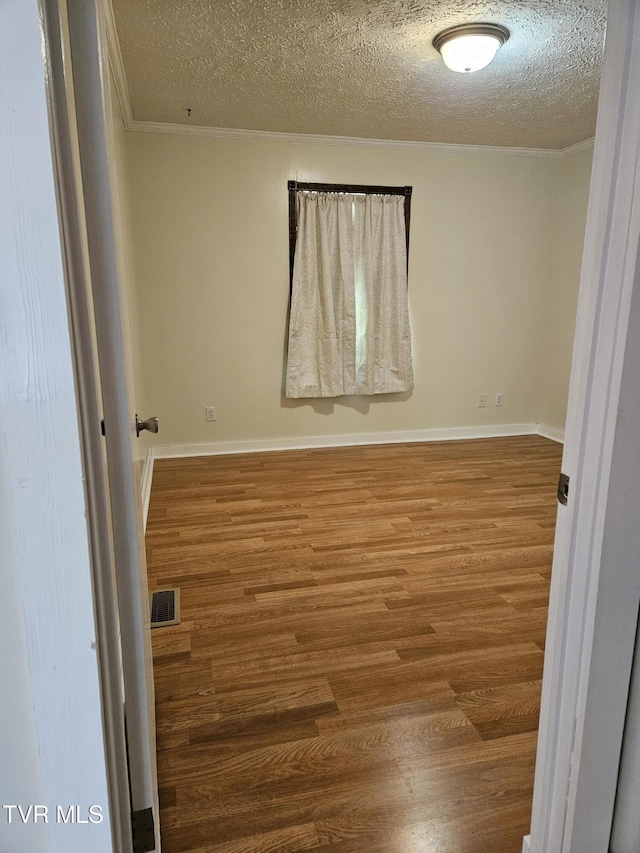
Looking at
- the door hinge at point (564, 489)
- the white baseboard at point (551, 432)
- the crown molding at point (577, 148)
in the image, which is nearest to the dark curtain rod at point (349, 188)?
the crown molding at point (577, 148)

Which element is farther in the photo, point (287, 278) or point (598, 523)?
point (287, 278)

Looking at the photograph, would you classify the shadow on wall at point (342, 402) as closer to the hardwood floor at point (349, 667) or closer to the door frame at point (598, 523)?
the hardwood floor at point (349, 667)

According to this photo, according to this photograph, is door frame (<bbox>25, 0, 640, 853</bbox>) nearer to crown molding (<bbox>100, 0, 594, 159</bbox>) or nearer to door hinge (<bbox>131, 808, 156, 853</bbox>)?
door hinge (<bbox>131, 808, 156, 853</bbox>)

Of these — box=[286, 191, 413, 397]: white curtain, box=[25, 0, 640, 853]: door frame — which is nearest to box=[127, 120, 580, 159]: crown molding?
box=[286, 191, 413, 397]: white curtain

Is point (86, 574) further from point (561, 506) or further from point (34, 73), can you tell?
point (561, 506)

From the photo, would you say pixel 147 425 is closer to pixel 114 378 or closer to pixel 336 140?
pixel 114 378

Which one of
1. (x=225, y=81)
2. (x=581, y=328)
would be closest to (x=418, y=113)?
(x=225, y=81)

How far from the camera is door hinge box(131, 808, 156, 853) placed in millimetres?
1051

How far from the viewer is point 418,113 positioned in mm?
3805

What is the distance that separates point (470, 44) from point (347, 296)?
6.99 ft

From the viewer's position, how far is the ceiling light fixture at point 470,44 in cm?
260

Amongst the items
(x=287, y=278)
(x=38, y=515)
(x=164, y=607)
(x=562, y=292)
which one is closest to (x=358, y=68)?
(x=287, y=278)

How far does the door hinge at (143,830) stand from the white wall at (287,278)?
364 centimetres

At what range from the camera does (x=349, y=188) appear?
4438 millimetres
